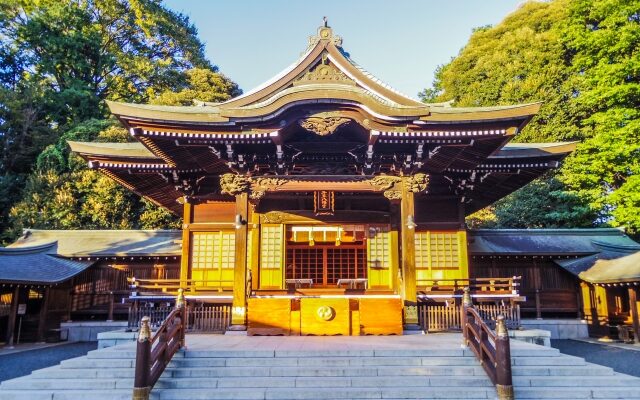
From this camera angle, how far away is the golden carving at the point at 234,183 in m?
12.1

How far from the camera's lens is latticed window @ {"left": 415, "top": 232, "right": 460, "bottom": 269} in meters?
14.3

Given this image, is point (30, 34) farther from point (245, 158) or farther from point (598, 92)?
point (598, 92)

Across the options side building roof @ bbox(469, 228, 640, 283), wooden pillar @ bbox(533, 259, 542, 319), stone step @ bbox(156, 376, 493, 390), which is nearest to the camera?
stone step @ bbox(156, 376, 493, 390)

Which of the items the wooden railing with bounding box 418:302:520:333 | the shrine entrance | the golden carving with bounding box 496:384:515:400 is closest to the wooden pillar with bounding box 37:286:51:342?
the shrine entrance

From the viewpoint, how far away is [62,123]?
34.7 metres

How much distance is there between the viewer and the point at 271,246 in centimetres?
1410

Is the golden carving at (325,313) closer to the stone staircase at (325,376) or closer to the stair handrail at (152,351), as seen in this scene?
the stone staircase at (325,376)

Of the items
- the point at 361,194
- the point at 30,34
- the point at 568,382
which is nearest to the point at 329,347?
the point at 568,382

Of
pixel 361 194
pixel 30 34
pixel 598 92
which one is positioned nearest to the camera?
pixel 361 194

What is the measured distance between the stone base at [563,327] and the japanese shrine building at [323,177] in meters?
5.28

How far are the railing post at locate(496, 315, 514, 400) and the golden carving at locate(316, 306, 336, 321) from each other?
4458 mm

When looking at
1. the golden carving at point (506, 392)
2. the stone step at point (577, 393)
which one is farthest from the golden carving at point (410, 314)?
the golden carving at point (506, 392)

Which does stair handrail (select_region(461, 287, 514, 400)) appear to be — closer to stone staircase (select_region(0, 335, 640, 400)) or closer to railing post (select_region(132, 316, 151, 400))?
stone staircase (select_region(0, 335, 640, 400))

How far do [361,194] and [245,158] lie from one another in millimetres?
3768
